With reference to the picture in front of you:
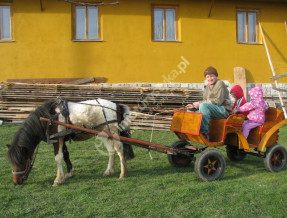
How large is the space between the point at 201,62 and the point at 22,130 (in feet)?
29.1

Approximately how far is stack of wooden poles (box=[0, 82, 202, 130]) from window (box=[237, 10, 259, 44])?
418 centimetres

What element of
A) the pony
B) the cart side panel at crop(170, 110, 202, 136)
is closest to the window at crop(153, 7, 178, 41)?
the pony

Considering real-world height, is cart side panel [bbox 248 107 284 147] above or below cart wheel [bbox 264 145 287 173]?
above

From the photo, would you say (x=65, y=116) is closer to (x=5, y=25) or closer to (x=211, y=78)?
(x=211, y=78)

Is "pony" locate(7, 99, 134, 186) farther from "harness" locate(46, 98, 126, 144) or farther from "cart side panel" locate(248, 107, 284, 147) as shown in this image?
"cart side panel" locate(248, 107, 284, 147)

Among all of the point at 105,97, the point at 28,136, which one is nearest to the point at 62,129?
the point at 28,136

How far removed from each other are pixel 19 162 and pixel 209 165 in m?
2.96

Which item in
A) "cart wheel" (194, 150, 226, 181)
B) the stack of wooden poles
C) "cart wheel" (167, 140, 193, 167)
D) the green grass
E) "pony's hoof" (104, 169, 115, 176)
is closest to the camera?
the green grass

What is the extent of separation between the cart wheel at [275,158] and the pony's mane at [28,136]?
379 cm

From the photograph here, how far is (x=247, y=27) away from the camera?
41.1 ft

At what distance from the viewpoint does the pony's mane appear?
14.1 ft

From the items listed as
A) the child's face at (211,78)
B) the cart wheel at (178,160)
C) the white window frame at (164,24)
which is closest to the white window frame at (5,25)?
the white window frame at (164,24)

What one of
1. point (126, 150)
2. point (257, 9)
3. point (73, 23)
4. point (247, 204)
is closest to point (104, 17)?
point (73, 23)

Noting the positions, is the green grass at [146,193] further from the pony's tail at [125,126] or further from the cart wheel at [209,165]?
the pony's tail at [125,126]
